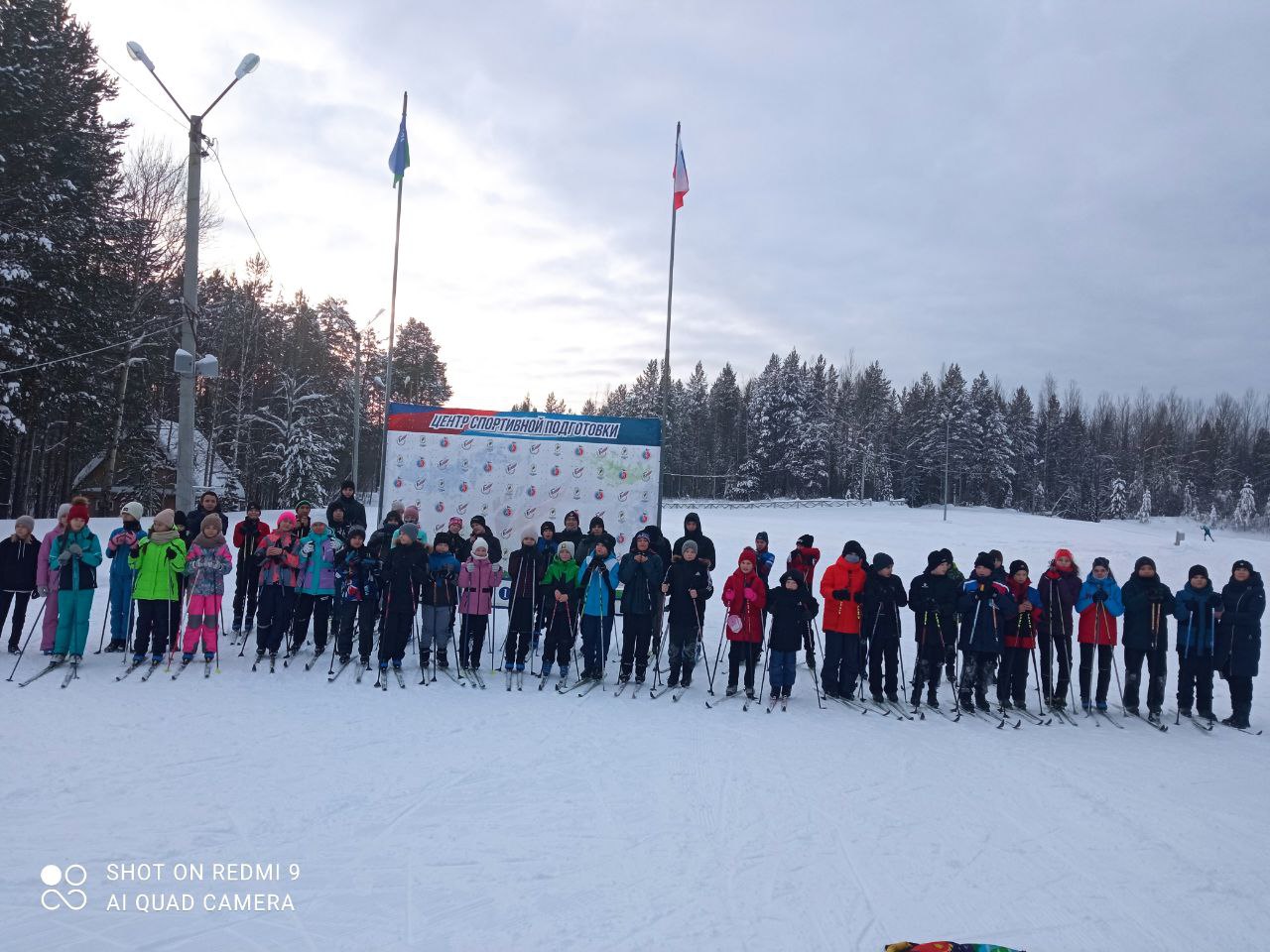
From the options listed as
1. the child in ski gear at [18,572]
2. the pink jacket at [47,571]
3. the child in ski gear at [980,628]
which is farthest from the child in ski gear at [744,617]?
the child in ski gear at [18,572]

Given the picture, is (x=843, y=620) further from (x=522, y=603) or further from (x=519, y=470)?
(x=519, y=470)

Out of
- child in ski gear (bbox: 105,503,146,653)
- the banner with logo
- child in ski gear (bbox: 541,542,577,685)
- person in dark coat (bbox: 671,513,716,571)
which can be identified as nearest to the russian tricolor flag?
the banner with logo

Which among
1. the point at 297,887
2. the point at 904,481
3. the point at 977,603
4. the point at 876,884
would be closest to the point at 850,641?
the point at 977,603

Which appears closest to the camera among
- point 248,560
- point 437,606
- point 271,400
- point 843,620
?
point 843,620

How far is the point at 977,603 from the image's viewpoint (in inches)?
347

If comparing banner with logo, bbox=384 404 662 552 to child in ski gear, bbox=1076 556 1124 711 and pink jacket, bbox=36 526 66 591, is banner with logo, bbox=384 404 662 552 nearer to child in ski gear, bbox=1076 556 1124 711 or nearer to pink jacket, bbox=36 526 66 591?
pink jacket, bbox=36 526 66 591

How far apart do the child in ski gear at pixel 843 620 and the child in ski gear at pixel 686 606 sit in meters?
1.52

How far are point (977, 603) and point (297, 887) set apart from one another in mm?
7783

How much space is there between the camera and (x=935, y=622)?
8.80 meters

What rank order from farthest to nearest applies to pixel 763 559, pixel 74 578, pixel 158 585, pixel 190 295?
pixel 190 295 < pixel 763 559 < pixel 158 585 < pixel 74 578

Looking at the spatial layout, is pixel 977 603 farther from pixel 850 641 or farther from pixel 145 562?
pixel 145 562

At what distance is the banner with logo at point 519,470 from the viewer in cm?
1220

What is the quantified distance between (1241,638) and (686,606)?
6618mm

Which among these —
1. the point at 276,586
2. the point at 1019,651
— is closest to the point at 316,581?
the point at 276,586
